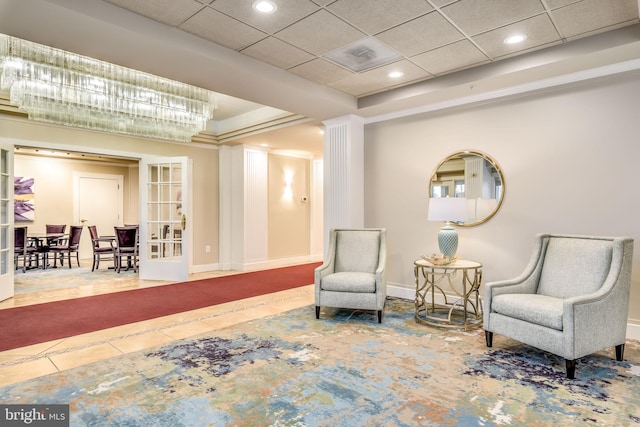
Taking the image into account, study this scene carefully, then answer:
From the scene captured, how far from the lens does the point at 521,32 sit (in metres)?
2.95

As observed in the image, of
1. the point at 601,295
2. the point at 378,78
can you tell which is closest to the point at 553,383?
the point at 601,295

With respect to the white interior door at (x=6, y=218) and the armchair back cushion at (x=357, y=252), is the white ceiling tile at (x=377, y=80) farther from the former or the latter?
the white interior door at (x=6, y=218)

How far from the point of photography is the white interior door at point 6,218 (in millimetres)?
4746

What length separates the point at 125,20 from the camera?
8.48 ft

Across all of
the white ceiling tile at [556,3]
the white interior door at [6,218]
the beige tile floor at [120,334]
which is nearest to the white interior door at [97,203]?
the white interior door at [6,218]

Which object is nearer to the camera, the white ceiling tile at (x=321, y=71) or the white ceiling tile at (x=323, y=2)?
the white ceiling tile at (x=323, y=2)

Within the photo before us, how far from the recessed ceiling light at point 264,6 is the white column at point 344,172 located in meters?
2.42

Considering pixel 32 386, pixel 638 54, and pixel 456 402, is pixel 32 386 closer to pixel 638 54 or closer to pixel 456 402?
pixel 456 402

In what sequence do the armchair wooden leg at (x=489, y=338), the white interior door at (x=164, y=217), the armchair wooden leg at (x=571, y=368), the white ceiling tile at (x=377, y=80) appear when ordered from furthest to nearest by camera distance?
1. the white interior door at (x=164, y=217)
2. the white ceiling tile at (x=377, y=80)
3. the armchair wooden leg at (x=489, y=338)
4. the armchair wooden leg at (x=571, y=368)

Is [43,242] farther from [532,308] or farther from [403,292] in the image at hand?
[532,308]

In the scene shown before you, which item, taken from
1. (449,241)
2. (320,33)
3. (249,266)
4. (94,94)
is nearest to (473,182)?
(449,241)

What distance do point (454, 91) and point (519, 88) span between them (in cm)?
63

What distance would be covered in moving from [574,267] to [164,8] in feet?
12.2

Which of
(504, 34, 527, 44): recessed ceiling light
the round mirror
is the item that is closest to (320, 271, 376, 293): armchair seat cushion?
the round mirror
